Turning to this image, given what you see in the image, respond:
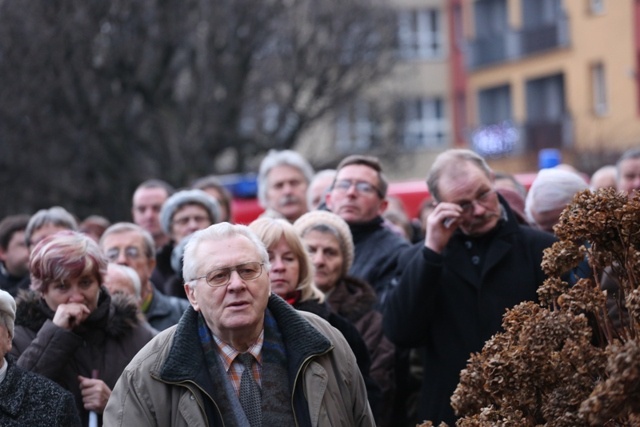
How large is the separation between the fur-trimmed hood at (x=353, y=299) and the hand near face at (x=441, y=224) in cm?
83

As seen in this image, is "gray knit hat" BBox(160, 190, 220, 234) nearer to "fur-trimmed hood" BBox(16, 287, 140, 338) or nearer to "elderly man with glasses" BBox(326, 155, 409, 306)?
"elderly man with glasses" BBox(326, 155, 409, 306)

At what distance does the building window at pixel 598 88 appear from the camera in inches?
1447

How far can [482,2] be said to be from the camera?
42.1 m

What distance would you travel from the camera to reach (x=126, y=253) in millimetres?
8188

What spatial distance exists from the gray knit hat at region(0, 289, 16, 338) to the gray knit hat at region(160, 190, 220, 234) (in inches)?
146

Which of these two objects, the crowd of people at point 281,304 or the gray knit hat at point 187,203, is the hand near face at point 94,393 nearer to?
the crowd of people at point 281,304

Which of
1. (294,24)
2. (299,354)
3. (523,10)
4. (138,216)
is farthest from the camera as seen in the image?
(523,10)

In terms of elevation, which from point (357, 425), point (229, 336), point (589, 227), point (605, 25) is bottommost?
point (357, 425)

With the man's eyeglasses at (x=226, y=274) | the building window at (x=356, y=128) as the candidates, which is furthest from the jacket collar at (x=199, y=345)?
the building window at (x=356, y=128)

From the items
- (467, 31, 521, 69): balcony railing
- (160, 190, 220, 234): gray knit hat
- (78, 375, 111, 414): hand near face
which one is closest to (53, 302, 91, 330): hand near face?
(78, 375, 111, 414): hand near face

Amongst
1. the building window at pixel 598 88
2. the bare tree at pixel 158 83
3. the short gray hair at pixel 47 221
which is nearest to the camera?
the short gray hair at pixel 47 221

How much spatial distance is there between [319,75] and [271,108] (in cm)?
139

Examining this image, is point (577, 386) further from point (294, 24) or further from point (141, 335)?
point (294, 24)

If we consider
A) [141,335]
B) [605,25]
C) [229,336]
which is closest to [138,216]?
[141,335]
